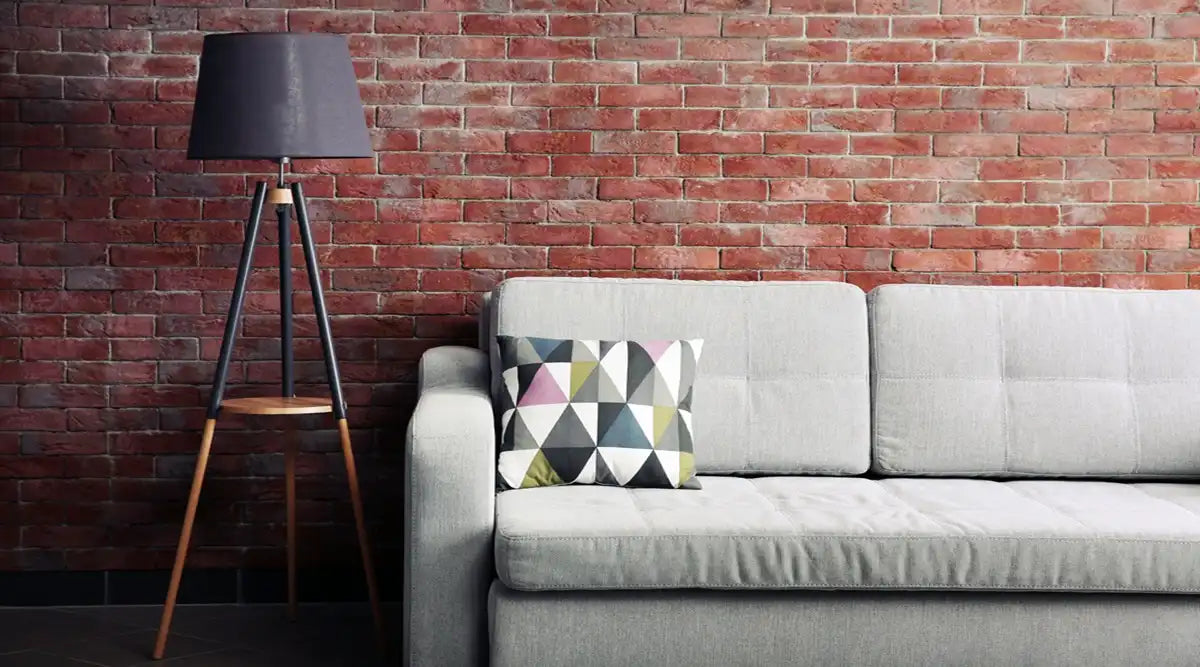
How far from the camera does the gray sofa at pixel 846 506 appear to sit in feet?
7.77

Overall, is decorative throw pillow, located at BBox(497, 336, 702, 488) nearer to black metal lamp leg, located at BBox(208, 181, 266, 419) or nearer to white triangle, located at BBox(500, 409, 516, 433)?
white triangle, located at BBox(500, 409, 516, 433)

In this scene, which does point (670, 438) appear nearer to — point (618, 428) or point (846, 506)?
point (618, 428)

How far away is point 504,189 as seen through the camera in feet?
11.0

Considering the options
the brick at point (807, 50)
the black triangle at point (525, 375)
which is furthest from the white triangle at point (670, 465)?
the brick at point (807, 50)

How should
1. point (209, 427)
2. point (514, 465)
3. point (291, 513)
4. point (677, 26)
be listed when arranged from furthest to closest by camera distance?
1. point (677, 26)
2. point (291, 513)
3. point (209, 427)
4. point (514, 465)

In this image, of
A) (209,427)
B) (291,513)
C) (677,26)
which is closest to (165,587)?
(291,513)

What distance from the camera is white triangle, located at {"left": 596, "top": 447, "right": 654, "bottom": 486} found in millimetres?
2725

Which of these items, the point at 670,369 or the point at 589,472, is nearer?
the point at 589,472

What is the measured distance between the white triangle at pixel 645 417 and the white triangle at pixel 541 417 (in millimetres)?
165

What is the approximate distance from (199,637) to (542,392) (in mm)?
1135

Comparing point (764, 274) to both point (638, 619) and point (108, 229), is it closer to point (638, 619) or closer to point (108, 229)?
point (638, 619)

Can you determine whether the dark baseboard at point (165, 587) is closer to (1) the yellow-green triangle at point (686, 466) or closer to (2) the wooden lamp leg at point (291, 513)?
(2) the wooden lamp leg at point (291, 513)

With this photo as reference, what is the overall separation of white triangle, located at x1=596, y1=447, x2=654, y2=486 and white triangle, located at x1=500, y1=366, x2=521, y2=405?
0.24 m

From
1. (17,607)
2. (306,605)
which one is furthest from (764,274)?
(17,607)
